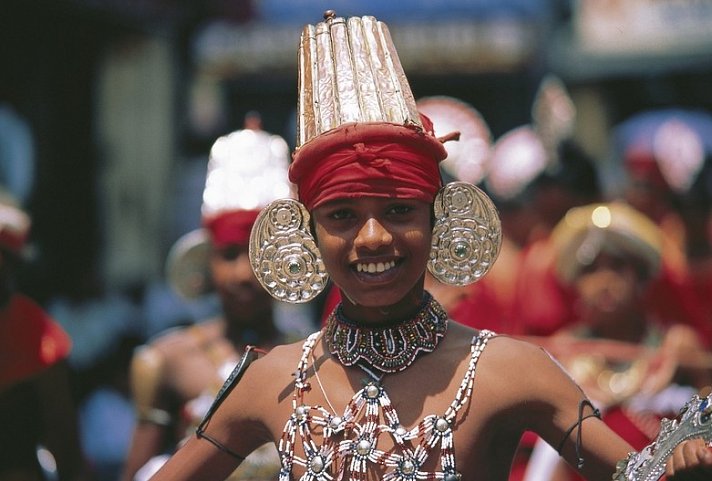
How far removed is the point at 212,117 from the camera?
16922 millimetres

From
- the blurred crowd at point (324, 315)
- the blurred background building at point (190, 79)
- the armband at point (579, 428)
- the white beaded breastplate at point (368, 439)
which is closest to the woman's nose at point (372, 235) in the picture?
the white beaded breastplate at point (368, 439)

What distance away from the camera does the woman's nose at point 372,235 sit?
12.0ft

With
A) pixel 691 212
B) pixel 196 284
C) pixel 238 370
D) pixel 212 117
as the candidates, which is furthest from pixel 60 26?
pixel 238 370

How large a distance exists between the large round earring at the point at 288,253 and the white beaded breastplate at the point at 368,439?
1.10ft

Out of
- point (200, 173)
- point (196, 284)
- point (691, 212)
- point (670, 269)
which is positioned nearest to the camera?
point (196, 284)

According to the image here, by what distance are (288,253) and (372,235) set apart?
0.37m

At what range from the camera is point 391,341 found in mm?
3795

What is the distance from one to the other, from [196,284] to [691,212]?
4050 millimetres

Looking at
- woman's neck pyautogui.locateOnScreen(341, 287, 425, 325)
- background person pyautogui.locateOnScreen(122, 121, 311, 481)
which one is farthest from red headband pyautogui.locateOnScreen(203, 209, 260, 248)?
woman's neck pyautogui.locateOnScreen(341, 287, 425, 325)

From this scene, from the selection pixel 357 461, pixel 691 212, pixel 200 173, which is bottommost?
pixel 200 173

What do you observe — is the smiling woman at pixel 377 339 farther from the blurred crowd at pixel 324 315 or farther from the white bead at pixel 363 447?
the blurred crowd at pixel 324 315

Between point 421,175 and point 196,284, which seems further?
point 196,284

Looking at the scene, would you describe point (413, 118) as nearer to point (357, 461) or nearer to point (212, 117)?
point (357, 461)

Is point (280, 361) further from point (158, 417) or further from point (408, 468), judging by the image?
point (158, 417)
